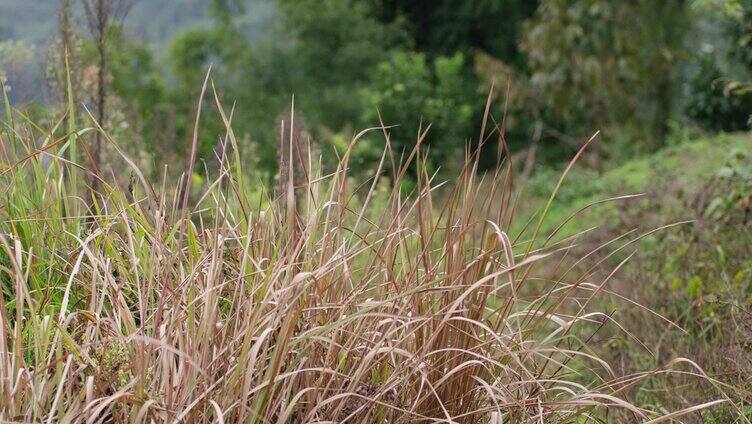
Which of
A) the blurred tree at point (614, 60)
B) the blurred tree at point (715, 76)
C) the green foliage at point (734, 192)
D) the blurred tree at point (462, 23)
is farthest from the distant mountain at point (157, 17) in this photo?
the blurred tree at point (715, 76)

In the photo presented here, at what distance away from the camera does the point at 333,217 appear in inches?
Answer: 118

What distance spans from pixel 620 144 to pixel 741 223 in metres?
12.9

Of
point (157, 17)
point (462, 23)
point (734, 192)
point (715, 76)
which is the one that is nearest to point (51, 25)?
point (734, 192)

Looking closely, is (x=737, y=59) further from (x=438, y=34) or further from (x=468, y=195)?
(x=468, y=195)

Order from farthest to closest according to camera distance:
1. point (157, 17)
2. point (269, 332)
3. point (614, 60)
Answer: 1. point (157, 17)
2. point (614, 60)
3. point (269, 332)

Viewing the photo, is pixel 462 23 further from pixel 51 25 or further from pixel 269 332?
pixel 269 332

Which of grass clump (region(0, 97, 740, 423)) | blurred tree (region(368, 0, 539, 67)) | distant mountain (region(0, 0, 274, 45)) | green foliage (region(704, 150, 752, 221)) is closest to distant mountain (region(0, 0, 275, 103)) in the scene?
distant mountain (region(0, 0, 274, 45))

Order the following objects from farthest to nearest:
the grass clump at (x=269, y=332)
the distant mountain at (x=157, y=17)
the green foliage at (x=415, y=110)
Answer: the green foliage at (x=415, y=110) → the distant mountain at (x=157, y=17) → the grass clump at (x=269, y=332)

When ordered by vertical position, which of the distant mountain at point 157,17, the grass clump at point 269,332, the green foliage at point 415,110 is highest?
the grass clump at point 269,332

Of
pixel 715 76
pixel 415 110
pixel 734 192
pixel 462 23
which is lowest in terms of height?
pixel 415 110

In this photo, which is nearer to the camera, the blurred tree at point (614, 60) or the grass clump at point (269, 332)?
the grass clump at point (269, 332)

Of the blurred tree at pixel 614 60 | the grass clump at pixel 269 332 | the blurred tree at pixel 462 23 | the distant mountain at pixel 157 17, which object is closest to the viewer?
the grass clump at pixel 269 332

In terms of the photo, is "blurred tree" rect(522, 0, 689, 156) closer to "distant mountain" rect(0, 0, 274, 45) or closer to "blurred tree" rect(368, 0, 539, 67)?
"distant mountain" rect(0, 0, 274, 45)

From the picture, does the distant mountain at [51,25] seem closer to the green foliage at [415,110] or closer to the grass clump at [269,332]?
the grass clump at [269,332]
